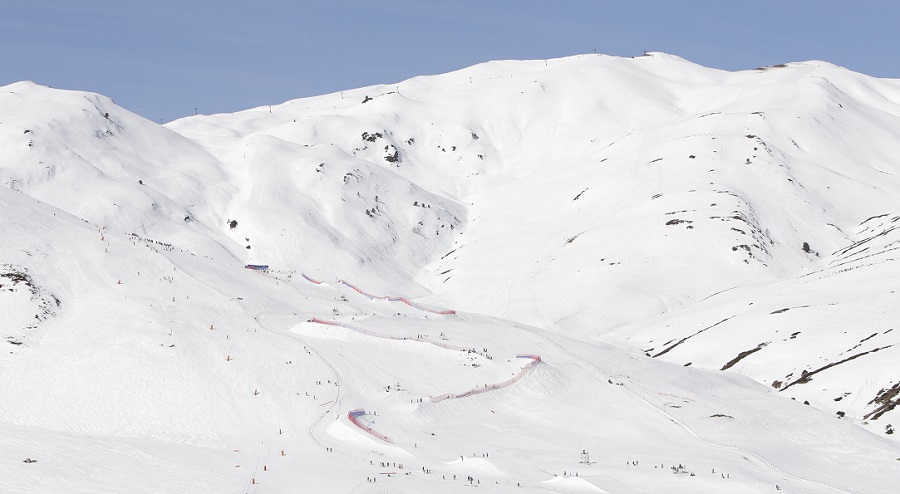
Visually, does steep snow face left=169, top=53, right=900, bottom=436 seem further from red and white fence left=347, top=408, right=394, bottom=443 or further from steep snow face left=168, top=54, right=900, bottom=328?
red and white fence left=347, top=408, right=394, bottom=443

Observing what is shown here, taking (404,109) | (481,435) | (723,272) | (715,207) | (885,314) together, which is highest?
(404,109)

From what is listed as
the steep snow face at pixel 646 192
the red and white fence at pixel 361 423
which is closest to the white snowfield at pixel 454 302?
the red and white fence at pixel 361 423

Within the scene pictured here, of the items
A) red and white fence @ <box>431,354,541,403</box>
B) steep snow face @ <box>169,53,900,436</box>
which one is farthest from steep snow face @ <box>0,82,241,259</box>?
red and white fence @ <box>431,354,541,403</box>

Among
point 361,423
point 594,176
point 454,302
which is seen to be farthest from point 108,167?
point 361,423

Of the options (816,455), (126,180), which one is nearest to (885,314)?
(816,455)

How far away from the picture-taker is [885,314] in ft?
207

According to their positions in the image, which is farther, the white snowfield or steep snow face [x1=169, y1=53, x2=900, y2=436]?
steep snow face [x1=169, y1=53, x2=900, y2=436]

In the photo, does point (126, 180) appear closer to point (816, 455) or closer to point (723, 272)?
point (723, 272)

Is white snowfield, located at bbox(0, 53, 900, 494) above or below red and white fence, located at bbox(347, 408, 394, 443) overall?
above

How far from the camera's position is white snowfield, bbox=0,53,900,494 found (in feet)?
126

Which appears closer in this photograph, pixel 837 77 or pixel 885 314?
pixel 885 314

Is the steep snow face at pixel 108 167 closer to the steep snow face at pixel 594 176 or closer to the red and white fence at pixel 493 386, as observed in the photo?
the steep snow face at pixel 594 176

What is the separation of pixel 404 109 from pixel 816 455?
137 m

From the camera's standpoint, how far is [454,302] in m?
101
